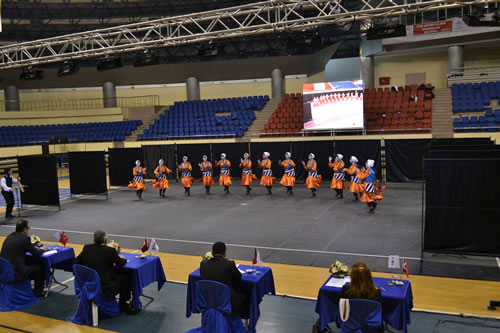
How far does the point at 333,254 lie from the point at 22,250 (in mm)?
5864

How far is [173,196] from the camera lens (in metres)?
17.6

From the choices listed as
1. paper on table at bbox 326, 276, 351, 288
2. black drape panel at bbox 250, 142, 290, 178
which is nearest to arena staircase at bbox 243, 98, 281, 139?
black drape panel at bbox 250, 142, 290, 178

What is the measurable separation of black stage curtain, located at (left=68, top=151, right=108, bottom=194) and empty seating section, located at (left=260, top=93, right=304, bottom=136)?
Answer: 32.2ft

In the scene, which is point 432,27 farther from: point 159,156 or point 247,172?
point 159,156

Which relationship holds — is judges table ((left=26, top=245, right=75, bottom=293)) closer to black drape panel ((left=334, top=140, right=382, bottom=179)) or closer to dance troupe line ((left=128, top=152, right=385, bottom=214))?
dance troupe line ((left=128, top=152, right=385, bottom=214))

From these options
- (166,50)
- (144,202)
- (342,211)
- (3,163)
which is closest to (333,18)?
(342,211)

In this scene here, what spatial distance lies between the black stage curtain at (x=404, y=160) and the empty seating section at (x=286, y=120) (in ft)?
17.8

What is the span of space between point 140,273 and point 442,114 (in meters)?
20.3

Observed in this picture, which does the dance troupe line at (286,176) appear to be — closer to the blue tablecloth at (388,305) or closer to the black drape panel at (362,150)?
the black drape panel at (362,150)

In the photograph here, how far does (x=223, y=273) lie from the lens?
17.4 feet

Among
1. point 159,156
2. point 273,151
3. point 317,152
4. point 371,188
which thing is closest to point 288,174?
point 317,152

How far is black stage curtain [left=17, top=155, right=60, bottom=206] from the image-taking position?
48.6ft

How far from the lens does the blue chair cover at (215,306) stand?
5164 mm

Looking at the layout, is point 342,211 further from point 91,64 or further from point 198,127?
point 91,64
